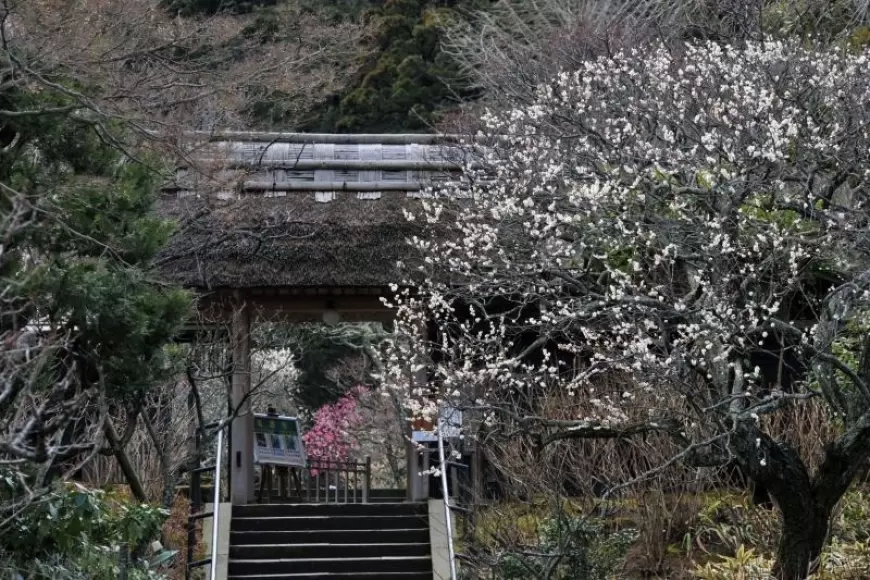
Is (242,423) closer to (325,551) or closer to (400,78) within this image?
(325,551)

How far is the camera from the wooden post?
11.8 meters

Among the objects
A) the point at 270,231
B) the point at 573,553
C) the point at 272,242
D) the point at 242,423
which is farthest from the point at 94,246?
the point at 242,423

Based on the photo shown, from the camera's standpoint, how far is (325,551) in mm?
11016

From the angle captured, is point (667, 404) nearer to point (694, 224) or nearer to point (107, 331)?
point (694, 224)

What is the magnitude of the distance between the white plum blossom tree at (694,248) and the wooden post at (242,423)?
182cm

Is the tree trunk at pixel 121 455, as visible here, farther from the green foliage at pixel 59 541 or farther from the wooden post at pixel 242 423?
the wooden post at pixel 242 423

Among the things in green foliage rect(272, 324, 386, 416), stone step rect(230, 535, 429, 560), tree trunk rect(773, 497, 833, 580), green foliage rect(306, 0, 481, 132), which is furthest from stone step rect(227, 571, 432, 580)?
green foliage rect(306, 0, 481, 132)

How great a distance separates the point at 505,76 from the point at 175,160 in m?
6.66

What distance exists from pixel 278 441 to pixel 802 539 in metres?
6.94

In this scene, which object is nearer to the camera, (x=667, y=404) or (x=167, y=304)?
(x=167, y=304)

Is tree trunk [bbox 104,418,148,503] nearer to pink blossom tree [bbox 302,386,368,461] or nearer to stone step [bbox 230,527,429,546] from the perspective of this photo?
stone step [bbox 230,527,429,546]

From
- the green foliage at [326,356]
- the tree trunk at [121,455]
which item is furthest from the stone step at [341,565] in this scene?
the green foliage at [326,356]

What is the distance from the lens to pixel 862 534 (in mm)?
9539

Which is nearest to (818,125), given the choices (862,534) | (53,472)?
(862,534)
